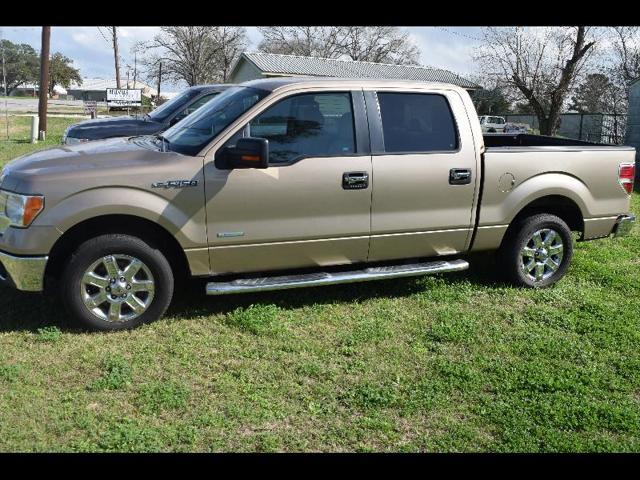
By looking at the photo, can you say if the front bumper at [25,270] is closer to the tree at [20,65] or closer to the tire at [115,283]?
the tire at [115,283]

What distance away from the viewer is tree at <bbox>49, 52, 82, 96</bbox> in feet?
302

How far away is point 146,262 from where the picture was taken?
451cm

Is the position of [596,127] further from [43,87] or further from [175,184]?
[175,184]

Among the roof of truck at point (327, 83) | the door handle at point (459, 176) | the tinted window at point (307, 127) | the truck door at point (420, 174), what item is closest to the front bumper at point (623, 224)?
the truck door at point (420, 174)

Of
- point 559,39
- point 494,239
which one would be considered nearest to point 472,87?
point 559,39

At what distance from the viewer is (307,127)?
4.89 meters

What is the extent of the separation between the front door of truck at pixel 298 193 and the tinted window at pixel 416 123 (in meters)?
0.26

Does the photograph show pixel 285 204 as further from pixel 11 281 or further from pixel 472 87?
pixel 472 87

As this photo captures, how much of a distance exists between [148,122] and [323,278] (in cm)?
623

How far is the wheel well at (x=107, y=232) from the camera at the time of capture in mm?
4418

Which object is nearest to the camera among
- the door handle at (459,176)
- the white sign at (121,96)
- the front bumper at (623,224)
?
the door handle at (459,176)

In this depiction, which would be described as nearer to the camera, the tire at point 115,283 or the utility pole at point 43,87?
the tire at point 115,283
